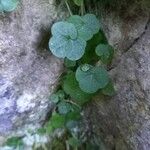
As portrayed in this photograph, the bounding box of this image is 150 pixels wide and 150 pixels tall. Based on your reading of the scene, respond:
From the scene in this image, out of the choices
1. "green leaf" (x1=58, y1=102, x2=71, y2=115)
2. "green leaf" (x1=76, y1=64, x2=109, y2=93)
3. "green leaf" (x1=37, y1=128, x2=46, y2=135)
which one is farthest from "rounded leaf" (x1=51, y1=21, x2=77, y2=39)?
"green leaf" (x1=37, y1=128, x2=46, y2=135)

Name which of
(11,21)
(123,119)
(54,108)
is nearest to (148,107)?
(123,119)

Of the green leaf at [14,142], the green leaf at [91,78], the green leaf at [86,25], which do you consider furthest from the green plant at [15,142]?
the green leaf at [86,25]

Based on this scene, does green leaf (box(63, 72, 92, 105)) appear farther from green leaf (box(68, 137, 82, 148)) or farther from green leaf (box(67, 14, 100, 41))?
green leaf (box(68, 137, 82, 148))

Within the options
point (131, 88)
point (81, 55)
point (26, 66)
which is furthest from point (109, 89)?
point (26, 66)

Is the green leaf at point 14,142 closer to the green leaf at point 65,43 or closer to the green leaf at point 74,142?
the green leaf at point 74,142

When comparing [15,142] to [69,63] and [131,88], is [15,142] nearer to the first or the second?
[69,63]

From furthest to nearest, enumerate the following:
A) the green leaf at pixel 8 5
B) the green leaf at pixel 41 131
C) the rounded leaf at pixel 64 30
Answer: the green leaf at pixel 41 131
the rounded leaf at pixel 64 30
the green leaf at pixel 8 5

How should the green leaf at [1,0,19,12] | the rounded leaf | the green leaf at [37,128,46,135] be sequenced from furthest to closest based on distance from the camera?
1. the green leaf at [37,128,46,135]
2. the rounded leaf
3. the green leaf at [1,0,19,12]
